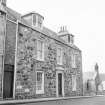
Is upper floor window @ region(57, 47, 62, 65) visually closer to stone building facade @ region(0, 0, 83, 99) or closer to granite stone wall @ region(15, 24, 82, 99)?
stone building facade @ region(0, 0, 83, 99)

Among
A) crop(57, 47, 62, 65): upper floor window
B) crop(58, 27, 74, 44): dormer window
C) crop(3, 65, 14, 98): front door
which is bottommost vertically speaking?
crop(3, 65, 14, 98): front door

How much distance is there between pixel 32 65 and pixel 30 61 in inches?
17.2

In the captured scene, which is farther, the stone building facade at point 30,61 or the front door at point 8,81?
the stone building facade at point 30,61

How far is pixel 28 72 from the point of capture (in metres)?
15.2

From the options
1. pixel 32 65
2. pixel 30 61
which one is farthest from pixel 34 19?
pixel 32 65

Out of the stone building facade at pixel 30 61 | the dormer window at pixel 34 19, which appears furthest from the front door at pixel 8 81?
the dormer window at pixel 34 19

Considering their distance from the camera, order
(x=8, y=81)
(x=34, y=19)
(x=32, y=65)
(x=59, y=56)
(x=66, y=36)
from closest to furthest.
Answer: (x=8, y=81), (x=32, y=65), (x=34, y=19), (x=59, y=56), (x=66, y=36)

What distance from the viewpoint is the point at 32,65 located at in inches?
621

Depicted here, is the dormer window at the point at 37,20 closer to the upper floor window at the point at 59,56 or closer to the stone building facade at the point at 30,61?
the stone building facade at the point at 30,61

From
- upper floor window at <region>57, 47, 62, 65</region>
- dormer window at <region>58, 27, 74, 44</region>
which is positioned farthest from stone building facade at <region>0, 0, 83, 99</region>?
dormer window at <region>58, 27, 74, 44</region>

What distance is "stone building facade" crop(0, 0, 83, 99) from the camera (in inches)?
532

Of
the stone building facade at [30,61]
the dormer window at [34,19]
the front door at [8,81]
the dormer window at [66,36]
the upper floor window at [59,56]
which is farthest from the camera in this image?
the dormer window at [66,36]

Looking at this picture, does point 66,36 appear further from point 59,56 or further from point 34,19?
point 34,19

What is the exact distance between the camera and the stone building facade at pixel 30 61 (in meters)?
13.5
